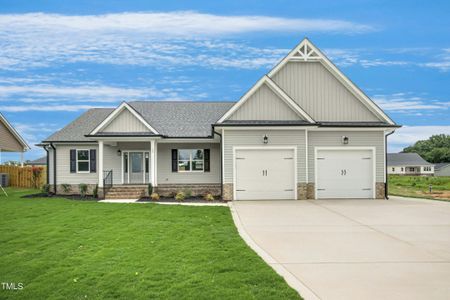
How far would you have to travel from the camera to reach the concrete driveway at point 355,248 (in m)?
5.77

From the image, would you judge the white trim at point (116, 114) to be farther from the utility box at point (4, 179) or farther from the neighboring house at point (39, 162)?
the neighboring house at point (39, 162)

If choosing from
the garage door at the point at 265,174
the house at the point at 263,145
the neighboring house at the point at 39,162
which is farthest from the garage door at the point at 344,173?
the neighboring house at the point at 39,162

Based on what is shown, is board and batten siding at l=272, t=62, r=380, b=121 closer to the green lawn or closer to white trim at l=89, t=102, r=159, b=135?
white trim at l=89, t=102, r=159, b=135

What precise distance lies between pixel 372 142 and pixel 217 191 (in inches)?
346

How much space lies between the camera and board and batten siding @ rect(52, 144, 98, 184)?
22.7 meters

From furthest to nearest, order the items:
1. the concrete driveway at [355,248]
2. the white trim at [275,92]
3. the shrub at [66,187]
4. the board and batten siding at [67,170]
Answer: the board and batten siding at [67,170]
the shrub at [66,187]
the white trim at [275,92]
the concrete driveway at [355,248]

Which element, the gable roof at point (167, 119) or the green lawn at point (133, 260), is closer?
the green lawn at point (133, 260)

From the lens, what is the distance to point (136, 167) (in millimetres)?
22766

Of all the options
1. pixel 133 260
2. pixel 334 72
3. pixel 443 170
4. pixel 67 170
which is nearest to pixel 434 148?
pixel 443 170

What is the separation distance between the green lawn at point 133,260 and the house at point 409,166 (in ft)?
282

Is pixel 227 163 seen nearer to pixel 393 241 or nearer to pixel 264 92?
pixel 264 92

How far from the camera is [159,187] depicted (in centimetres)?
2111

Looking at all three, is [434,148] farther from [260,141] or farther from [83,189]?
[83,189]

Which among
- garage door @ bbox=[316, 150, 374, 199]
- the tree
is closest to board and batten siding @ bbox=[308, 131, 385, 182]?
garage door @ bbox=[316, 150, 374, 199]
